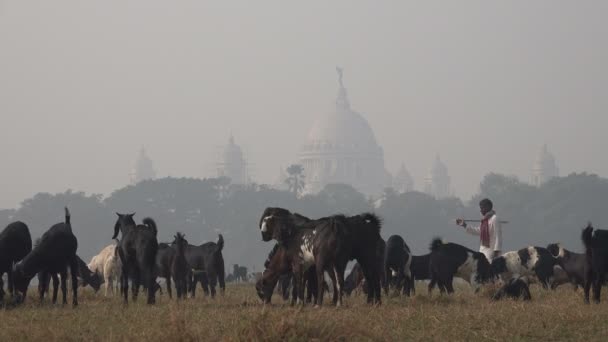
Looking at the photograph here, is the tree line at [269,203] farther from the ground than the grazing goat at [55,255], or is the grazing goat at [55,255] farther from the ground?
the tree line at [269,203]

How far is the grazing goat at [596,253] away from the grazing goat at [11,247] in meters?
8.94

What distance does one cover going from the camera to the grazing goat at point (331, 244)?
648 inches

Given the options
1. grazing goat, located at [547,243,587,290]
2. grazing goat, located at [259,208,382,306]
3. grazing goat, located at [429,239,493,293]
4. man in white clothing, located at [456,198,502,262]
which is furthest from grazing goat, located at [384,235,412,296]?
grazing goat, located at [259,208,382,306]

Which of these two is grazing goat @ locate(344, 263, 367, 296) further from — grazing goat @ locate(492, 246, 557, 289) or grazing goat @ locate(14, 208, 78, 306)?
grazing goat @ locate(14, 208, 78, 306)

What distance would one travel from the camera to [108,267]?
26.3 m

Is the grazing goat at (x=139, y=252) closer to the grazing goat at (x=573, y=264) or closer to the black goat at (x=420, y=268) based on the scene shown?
the black goat at (x=420, y=268)

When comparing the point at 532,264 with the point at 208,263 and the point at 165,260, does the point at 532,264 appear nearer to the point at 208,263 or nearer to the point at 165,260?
the point at 208,263

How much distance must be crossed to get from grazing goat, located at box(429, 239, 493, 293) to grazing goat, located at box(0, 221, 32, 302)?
7.63 metres

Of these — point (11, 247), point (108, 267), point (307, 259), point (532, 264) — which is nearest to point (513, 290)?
point (307, 259)

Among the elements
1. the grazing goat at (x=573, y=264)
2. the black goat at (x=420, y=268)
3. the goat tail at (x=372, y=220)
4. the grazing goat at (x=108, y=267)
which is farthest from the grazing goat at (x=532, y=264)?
the grazing goat at (x=108, y=267)

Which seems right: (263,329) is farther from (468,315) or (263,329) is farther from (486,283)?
(486,283)

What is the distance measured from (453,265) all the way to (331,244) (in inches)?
213

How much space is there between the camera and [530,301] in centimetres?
1797

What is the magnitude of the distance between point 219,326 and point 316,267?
3.70m
